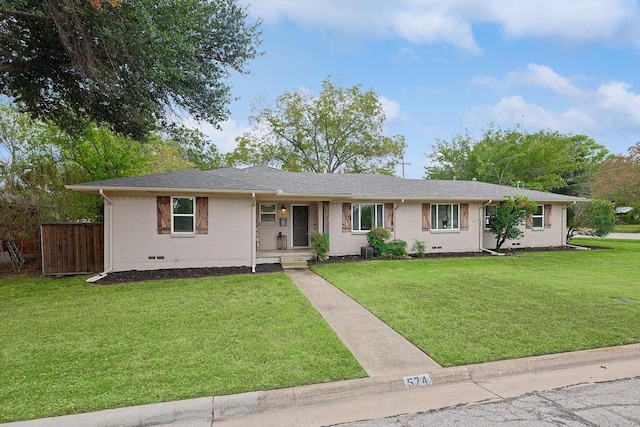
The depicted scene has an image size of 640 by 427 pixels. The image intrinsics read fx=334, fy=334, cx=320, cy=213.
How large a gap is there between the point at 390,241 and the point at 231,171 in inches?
278

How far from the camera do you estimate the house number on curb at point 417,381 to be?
360 centimetres

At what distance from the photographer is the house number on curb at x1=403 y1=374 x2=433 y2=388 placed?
11.8 ft

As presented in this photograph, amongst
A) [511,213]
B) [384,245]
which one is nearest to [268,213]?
[384,245]

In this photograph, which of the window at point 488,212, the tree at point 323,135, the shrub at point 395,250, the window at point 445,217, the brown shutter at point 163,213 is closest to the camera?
the brown shutter at point 163,213

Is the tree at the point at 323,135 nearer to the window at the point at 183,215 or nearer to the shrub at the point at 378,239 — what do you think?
the shrub at the point at 378,239

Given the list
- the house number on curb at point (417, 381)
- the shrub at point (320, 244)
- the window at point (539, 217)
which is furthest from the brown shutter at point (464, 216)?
the house number on curb at point (417, 381)

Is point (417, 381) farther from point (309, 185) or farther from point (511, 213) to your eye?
point (511, 213)

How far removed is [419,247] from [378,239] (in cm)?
201

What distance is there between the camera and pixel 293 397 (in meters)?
3.30

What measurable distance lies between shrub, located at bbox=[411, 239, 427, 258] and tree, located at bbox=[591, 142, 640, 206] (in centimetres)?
2402

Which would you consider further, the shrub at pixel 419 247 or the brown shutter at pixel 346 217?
the shrub at pixel 419 247

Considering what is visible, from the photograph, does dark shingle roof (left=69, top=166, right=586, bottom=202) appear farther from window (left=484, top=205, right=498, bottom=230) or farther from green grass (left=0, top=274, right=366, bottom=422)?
green grass (left=0, top=274, right=366, bottom=422)

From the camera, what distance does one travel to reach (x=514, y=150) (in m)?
27.1

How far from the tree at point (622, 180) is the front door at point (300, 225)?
2794 centimetres
